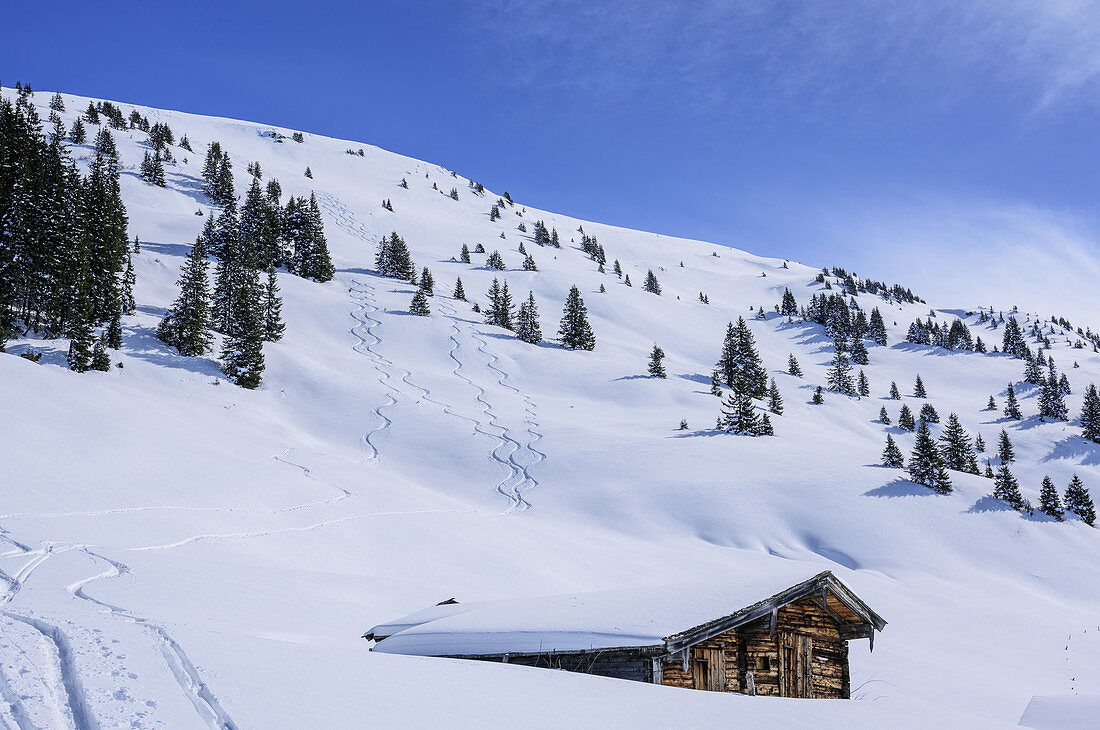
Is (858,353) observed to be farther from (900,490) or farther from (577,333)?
(900,490)

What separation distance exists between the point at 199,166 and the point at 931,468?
118 meters

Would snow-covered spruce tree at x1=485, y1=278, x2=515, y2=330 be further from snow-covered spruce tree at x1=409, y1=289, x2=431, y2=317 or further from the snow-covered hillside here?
snow-covered spruce tree at x1=409, y1=289, x2=431, y2=317

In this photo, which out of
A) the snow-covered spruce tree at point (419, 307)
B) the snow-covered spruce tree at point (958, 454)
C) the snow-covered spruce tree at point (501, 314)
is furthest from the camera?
the snow-covered spruce tree at point (501, 314)

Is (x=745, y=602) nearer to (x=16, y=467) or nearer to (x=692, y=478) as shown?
(x=16, y=467)

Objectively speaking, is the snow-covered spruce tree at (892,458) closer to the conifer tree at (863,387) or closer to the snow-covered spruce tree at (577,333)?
the snow-covered spruce tree at (577,333)

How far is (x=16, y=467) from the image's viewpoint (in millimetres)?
19266

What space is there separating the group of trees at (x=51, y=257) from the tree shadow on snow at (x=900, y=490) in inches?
1756

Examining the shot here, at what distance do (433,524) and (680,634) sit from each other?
18433 millimetres

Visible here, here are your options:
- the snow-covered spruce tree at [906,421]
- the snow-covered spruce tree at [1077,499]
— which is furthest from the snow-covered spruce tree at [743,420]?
the snow-covered spruce tree at [906,421]

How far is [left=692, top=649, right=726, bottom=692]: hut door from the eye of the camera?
36.0 feet

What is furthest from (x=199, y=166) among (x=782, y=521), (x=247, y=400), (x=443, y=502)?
(x=782, y=521)

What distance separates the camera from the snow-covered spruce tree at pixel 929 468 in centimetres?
3762

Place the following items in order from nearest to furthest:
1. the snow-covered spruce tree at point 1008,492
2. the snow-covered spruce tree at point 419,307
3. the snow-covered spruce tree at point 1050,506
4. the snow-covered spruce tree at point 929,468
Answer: the snow-covered spruce tree at point 1008,492 → the snow-covered spruce tree at point 1050,506 → the snow-covered spruce tree at point 929,468 → the snow-covered spruce tree at point 419,307

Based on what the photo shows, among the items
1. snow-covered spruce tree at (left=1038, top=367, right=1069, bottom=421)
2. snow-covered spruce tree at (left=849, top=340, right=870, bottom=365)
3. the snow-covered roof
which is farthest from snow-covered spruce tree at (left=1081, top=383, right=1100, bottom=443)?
the snow-covered roof
